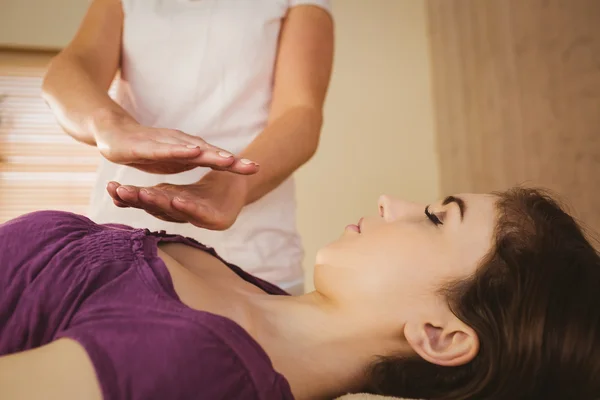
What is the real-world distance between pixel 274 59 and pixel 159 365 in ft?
2.69

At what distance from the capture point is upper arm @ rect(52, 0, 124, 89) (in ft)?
3.82

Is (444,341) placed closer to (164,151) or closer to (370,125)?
(164,151)

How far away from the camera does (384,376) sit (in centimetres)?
83

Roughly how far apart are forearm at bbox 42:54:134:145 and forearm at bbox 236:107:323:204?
0.25 metres

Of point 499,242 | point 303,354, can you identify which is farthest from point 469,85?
point 303,354

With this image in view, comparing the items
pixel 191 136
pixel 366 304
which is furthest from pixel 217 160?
pixel 366 304

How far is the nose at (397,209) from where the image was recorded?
92cm

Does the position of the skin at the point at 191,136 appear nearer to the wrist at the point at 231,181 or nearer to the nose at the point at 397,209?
the wrist at the point at 231,181

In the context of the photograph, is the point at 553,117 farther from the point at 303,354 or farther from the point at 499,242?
the point at 303,354

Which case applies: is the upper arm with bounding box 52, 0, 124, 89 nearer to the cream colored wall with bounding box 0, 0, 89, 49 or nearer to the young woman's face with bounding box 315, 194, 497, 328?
the young woman's face with bounding box 315, 194, 497, 328

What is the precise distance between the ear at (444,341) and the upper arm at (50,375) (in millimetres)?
448

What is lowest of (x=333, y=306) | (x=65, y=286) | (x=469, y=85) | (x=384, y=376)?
(x=384, y=376)

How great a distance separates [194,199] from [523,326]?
1.59 feet

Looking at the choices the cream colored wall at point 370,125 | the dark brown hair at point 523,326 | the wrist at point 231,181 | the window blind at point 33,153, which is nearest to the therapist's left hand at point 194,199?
the wrist at point 231,181
